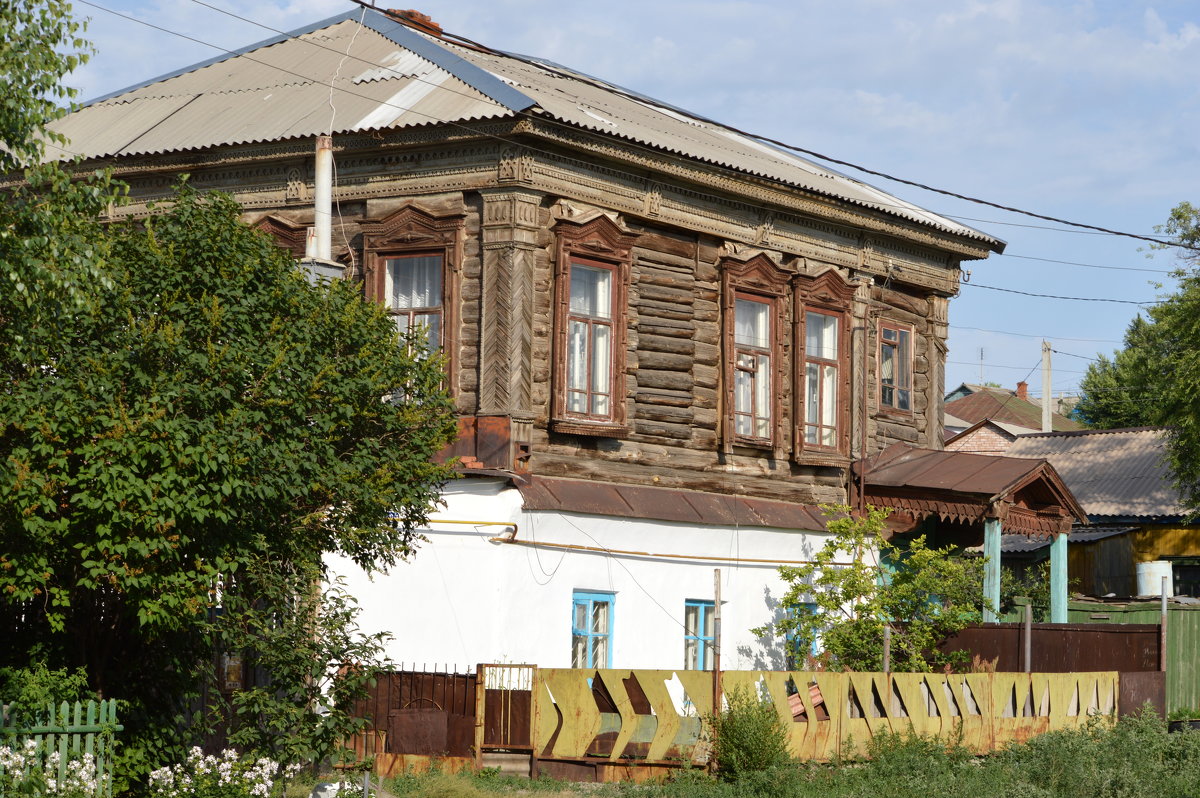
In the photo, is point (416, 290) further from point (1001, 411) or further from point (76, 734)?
point (1001, 411)

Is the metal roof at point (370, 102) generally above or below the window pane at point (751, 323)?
above

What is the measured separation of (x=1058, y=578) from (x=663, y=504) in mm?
7608

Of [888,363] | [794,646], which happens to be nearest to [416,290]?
[794,646]

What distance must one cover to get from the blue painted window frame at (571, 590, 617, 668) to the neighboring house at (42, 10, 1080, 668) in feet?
0.13

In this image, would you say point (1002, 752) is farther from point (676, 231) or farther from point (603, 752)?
point (676, 231)

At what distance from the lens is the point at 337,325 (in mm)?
13219

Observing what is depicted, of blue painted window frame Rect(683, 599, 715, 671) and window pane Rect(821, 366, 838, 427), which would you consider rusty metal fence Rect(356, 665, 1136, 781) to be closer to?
blue painted window frame Rect(683, 599, 715, 671)

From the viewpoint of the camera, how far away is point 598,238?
2025 centimetres

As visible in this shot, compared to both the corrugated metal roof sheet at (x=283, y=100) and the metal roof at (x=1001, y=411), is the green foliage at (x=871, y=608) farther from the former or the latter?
the metal roof at (x=1001, y=411)

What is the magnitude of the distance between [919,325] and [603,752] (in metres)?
12.5

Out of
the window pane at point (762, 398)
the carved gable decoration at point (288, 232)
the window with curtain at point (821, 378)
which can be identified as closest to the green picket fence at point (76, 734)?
the carved gable decoration at point (288, 232)

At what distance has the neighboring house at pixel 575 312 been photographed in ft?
62.2

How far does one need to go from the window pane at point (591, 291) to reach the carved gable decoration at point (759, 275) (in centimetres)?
221

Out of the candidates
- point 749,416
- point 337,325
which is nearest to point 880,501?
point 749,416
